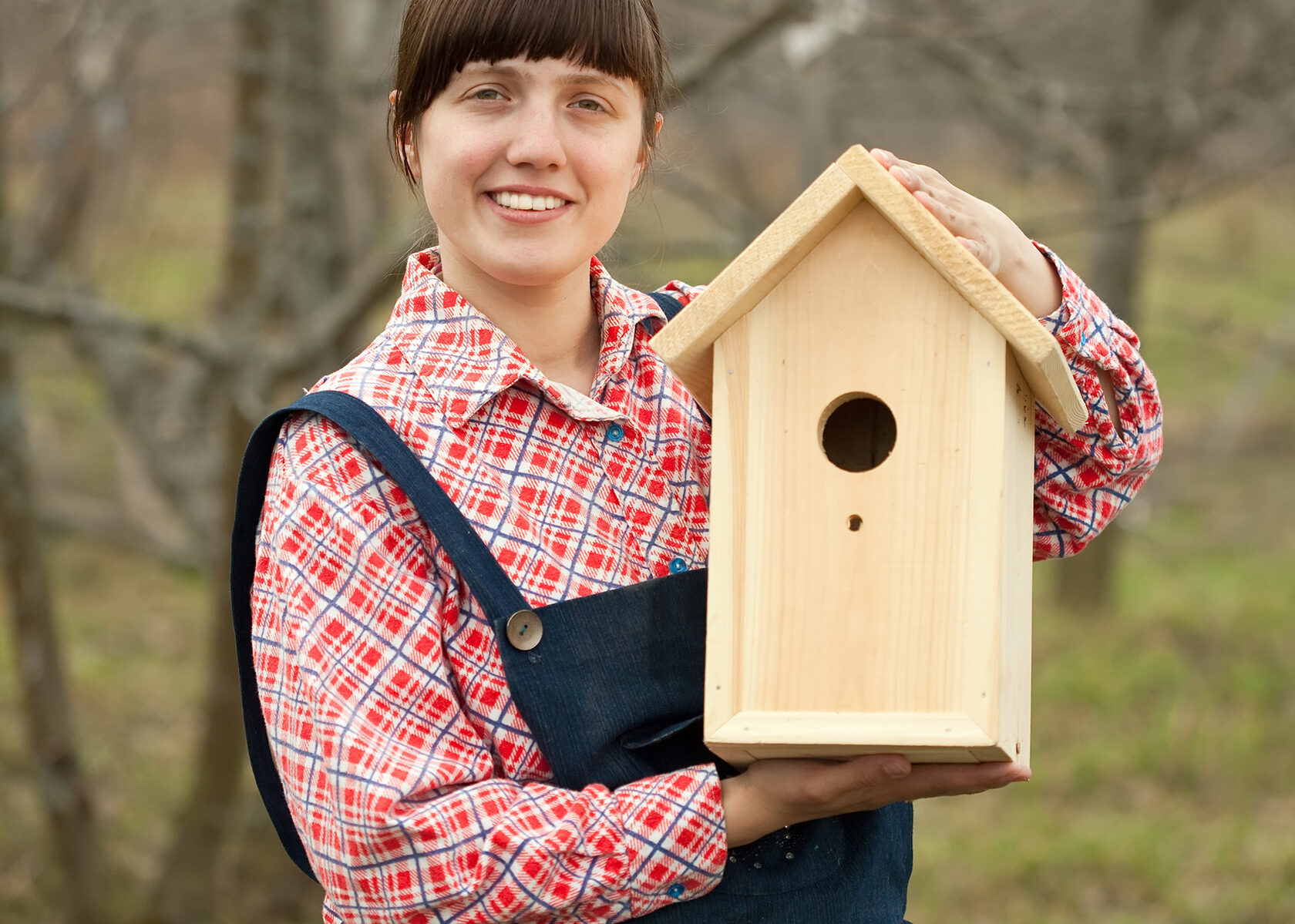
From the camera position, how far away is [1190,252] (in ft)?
→ 48.9

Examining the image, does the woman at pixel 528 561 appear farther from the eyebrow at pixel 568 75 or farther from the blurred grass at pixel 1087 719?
the blurred grass at pixel 1087 719

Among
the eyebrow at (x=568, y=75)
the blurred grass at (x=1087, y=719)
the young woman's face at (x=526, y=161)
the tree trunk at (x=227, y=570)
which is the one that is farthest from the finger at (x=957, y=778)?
the tree trunk at (x=227, y=570)

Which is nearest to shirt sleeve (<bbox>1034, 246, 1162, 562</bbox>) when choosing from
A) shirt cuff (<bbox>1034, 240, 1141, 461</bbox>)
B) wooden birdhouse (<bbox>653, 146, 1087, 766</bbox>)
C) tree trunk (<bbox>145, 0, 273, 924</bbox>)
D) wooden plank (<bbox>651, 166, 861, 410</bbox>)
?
shirt cuff (<bbox>1034, 240, 1141, 461</bbox>)

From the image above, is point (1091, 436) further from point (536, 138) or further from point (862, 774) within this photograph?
point (536, 138)

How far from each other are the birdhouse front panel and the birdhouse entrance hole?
7cm

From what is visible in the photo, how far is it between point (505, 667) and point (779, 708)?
12.0 inches

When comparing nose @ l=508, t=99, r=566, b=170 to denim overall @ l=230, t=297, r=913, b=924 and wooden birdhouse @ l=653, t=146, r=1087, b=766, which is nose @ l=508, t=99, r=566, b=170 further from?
denim overall @ l=230, t=297, r=913, b=924

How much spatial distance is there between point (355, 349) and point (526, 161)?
2.92 meters

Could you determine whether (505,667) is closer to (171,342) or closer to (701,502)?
(701,502)

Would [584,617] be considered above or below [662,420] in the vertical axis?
below

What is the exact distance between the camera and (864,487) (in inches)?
68.4

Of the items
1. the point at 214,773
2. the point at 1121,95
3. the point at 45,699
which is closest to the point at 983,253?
the point at 214,773

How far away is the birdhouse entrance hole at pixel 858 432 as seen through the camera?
1.88 meters

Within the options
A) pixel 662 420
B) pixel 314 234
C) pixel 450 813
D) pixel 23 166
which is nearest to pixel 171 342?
pixel 314 234
